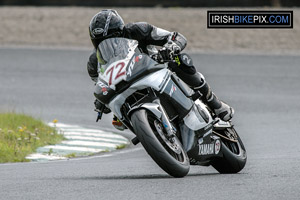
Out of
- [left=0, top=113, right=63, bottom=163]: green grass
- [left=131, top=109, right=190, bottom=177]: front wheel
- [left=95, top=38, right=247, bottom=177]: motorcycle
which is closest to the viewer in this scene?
[left=131, top=109, right=190, bottom=177]: front wheel

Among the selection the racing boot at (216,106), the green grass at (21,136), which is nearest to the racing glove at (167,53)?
the racing boot at (216,106)

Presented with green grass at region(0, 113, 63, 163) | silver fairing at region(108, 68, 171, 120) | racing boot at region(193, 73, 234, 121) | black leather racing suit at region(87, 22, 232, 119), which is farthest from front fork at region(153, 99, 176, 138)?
green grass at region(0, 113, 63, 163)

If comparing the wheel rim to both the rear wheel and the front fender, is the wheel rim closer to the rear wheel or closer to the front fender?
the front fender

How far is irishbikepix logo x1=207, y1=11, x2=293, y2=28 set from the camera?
77.2 ft

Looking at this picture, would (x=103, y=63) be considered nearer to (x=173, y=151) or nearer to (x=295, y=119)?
(x=173, y=151)

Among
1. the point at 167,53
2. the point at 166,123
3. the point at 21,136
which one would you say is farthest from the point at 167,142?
the point at 21,136

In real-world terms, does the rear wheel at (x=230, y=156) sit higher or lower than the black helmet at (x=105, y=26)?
lower

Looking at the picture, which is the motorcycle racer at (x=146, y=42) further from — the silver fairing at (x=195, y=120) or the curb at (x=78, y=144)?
the curb at (x=78, y=144)

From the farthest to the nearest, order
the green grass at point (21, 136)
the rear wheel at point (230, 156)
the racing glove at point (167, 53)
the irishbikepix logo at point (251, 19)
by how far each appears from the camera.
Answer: the irishbikepix logo at point (251, 19) → the green grass at point (21, 136) → the rear wheel at point (230, 156) → the racing glove at point (167, 53)

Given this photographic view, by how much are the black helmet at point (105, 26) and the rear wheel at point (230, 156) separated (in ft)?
4.27

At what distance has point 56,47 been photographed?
915 inches

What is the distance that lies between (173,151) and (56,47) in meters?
16.7

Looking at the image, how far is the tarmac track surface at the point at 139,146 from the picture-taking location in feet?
20.2

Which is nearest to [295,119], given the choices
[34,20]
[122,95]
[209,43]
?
[122,95]
